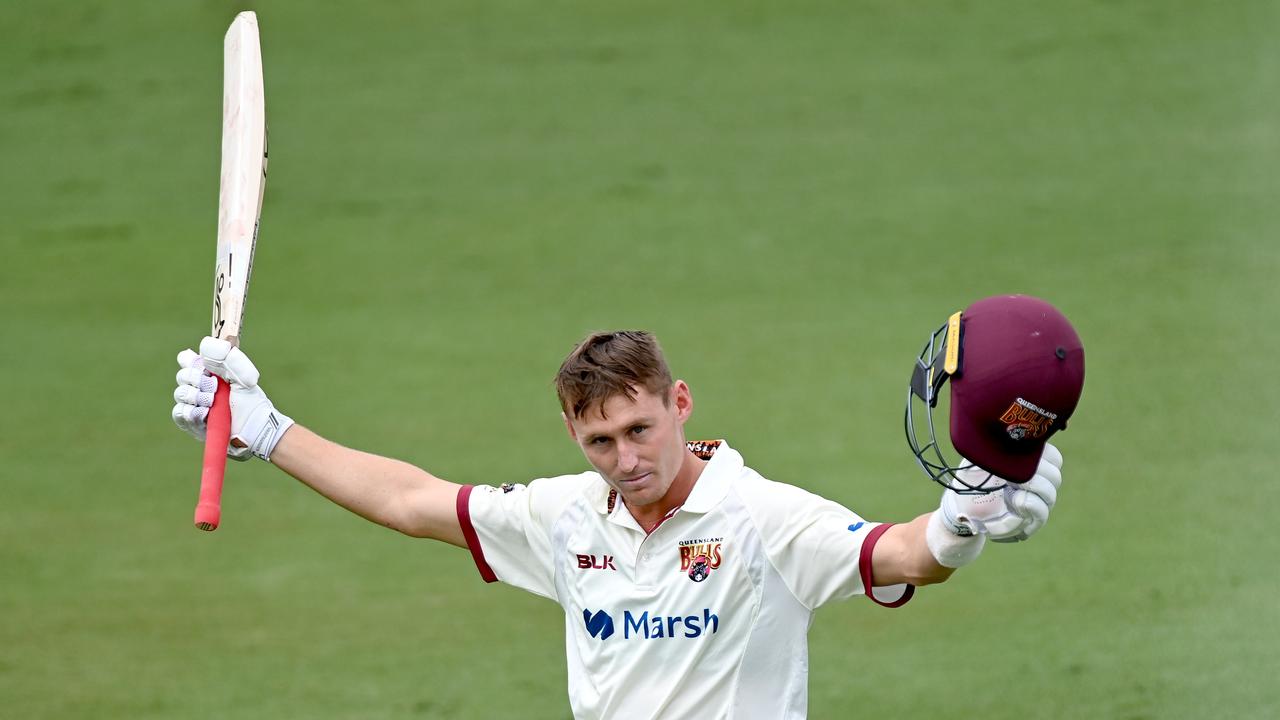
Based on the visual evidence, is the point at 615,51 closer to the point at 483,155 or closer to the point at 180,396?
the point at 483,155

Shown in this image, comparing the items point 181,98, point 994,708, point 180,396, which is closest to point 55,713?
point 180,396

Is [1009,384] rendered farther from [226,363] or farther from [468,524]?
[226,363]

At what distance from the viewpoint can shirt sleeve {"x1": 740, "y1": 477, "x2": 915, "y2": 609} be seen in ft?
11.9

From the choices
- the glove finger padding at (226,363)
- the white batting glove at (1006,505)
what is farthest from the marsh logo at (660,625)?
the glove finger padding at (226,363)

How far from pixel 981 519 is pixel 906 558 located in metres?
0.31

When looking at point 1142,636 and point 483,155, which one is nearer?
point 1142,636

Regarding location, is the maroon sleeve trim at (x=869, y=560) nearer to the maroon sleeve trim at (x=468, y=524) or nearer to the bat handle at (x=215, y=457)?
the maroon sleeve trim at (x=468, y=524)

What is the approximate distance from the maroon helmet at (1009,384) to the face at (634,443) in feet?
2.35

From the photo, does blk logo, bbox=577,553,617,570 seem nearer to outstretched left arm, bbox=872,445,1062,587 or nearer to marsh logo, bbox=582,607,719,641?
marsh logo, bbox=582,607,719,641

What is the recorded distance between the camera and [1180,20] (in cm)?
1177

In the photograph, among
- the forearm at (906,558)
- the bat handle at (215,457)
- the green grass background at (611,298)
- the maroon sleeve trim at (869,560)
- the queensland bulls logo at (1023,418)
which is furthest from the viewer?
the green grass background at (611,298)

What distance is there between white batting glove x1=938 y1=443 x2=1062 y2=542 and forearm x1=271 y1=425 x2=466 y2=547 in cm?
145

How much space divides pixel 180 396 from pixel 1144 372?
5895 millimetres

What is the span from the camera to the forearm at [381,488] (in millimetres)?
4184
